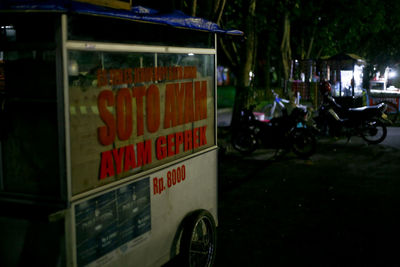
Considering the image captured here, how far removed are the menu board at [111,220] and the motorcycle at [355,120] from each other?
10172 mm

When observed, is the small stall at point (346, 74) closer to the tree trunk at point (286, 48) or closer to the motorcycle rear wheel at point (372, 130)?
the tree trunk at point (286, 48)

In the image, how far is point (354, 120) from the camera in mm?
13805

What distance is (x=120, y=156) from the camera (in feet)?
13.3

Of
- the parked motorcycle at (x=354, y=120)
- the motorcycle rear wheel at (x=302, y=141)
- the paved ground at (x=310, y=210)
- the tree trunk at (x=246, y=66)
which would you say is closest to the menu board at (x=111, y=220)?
the paved ground at (x=310, y=210)

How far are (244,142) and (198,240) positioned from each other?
25.1 feet

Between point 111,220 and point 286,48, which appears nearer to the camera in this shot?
point 111,220

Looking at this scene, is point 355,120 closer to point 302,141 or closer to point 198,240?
point 302,141

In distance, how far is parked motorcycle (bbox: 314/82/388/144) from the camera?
45.0ft

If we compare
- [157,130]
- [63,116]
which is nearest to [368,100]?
[157,130]

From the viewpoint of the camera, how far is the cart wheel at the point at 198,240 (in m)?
4.68

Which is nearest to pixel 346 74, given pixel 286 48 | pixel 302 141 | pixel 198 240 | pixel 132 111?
pixel 286 48

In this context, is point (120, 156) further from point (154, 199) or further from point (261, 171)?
point (261, 171)

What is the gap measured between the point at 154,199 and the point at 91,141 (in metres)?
0.92

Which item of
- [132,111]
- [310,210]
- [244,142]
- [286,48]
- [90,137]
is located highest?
[286,48]
